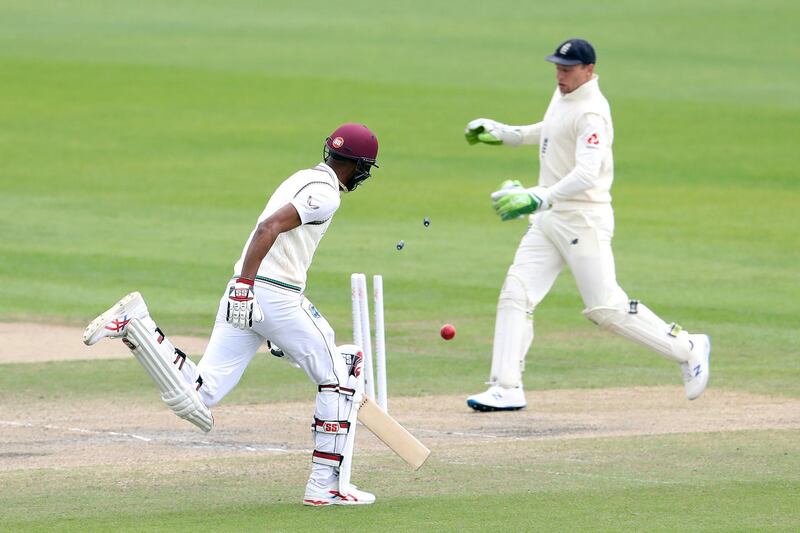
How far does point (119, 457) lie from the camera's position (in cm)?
939

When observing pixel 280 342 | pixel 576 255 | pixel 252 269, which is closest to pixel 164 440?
pixel 280 342

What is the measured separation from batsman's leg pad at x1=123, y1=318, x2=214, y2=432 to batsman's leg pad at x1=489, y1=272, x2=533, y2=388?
130 inches

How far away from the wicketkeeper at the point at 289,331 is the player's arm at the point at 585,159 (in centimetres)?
260

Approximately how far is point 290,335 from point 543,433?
2582mm

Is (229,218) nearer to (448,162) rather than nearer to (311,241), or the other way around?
(448,162)

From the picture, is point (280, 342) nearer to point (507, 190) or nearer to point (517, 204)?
point (517, 204)

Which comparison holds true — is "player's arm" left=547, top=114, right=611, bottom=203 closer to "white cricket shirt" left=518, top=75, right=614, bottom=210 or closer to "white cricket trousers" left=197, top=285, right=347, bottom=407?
"white cricket shirt" left=518, top=75, right=614, bottom=210

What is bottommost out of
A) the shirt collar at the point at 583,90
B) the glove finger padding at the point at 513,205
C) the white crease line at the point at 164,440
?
the white crease line at the point at 164,440

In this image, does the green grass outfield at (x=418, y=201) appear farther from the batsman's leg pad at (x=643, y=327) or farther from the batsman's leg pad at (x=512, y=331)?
the batsman's leg pad at (x=643, y=327)

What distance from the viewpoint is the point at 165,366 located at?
802 cm

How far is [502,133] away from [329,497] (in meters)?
4.36

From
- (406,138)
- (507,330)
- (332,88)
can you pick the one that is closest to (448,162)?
(406,138)

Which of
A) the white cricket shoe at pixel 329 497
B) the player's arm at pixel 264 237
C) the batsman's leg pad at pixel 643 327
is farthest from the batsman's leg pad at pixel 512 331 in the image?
the player's arm at pixel 264 237

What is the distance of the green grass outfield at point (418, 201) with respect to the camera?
8.41 meters
